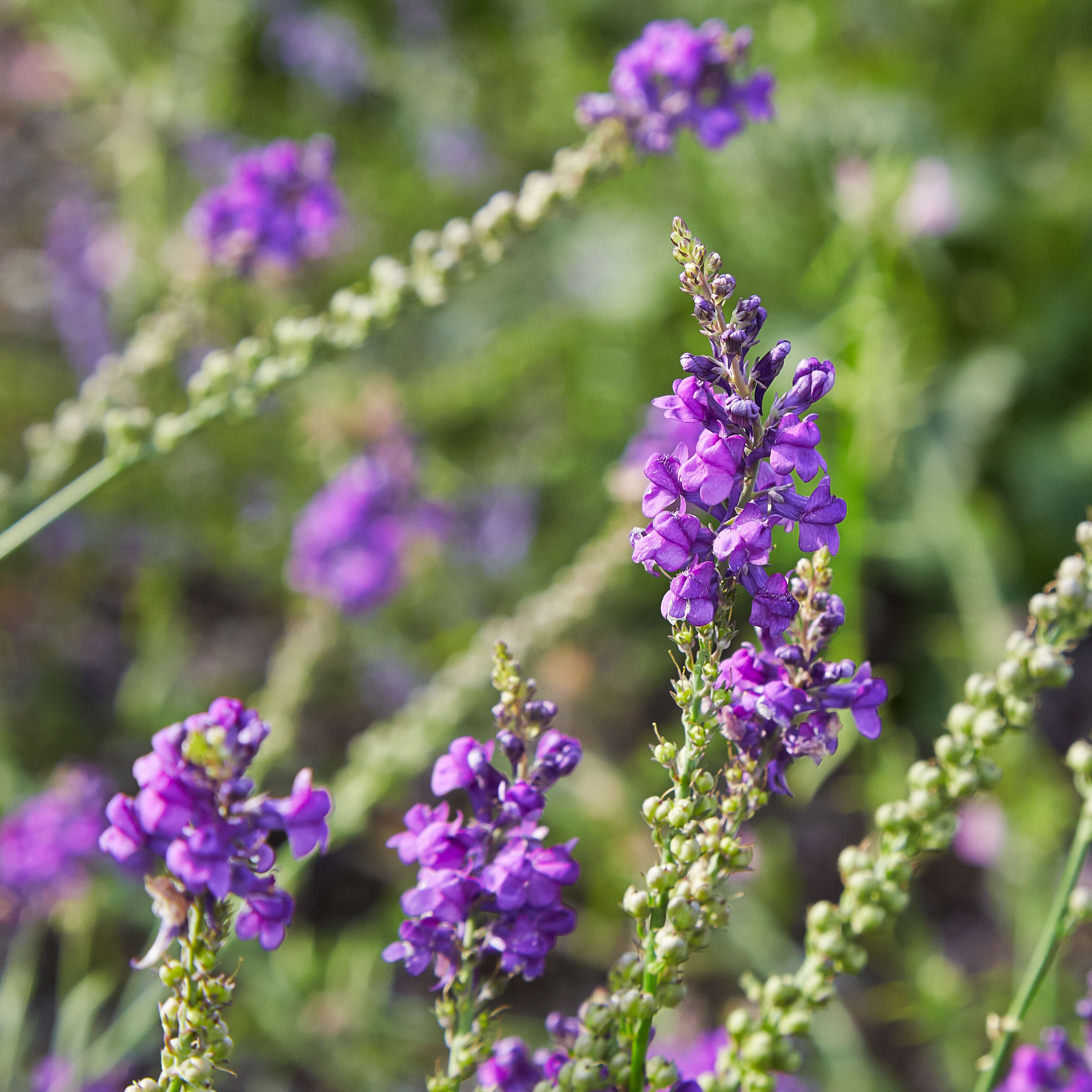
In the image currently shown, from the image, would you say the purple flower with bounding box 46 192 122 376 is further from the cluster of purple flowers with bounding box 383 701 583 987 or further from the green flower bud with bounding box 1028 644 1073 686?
the green flower bud with bounding box 1028 644 1073 686

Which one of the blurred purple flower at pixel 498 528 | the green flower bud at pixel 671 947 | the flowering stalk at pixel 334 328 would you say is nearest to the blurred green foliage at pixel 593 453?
the blurred purple flower at pixel 498 528

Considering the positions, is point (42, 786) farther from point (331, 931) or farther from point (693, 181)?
point (693, 181)

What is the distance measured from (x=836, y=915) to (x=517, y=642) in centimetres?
144

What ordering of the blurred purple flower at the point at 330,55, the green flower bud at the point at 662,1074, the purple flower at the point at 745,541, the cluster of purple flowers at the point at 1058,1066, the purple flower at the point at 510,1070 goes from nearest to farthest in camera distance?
the purple flower at the point at 745,541 → the green flower bud at the point at 662,1074 → the purple flower at the point at 510,1070 → the cluster of purple flowers at the point at 1058,1066 → the blurred purple flower at the point at 330,55

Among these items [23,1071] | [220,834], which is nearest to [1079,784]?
[220,834]

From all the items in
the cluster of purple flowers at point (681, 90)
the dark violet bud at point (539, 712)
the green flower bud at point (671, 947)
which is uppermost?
the cluster of purple flowers at point (681, 90)

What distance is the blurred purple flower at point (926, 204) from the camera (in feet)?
11.8

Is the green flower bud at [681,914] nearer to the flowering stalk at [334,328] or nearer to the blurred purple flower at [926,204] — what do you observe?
the flowering stalk at [334,328]

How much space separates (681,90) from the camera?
6.24 ft

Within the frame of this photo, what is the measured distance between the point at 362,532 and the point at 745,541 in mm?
2519

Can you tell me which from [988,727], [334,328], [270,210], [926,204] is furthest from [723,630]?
[926,204]

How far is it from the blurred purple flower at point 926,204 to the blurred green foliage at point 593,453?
111mm

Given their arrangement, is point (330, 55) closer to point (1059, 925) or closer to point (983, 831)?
point (983, 831)

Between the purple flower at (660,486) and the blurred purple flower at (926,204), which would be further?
the blurred purple flower at (926,204)
